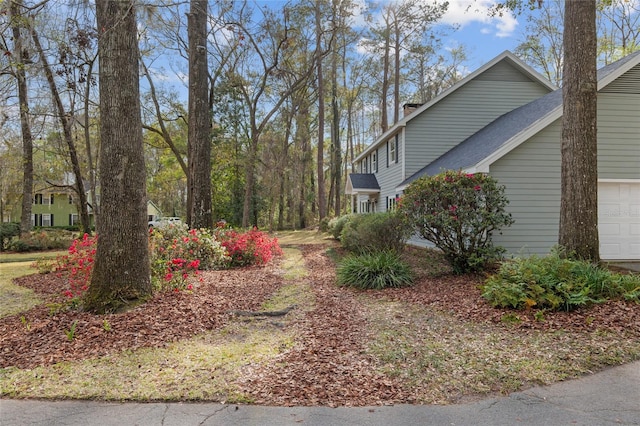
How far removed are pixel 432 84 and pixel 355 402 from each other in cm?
2923

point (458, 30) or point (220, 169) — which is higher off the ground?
point (458, 30)

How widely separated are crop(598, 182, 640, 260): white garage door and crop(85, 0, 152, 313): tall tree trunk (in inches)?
434

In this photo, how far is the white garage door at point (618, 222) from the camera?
10023 mm

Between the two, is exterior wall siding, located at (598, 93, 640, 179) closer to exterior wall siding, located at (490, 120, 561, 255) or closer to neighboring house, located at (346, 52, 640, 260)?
neighboring house, located at (346, 52, 640, 260)

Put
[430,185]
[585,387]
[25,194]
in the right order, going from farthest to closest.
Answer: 1. [25,194]
2. [430,185]
3. [585,387]

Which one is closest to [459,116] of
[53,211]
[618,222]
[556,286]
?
[618,222]

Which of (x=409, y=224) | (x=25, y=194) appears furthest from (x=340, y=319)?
(x=25, y=194)

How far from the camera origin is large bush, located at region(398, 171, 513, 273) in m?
7.62

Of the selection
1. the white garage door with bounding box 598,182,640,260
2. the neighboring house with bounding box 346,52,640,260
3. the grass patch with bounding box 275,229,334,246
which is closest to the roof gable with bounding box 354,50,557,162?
the neighboring house with bounding box 346,52,640,260

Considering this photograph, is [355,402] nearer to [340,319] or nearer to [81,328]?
[340,319]

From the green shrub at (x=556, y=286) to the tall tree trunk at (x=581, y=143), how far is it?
64 centimetres

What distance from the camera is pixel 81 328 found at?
14.7 feet

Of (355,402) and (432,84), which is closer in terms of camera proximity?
(355,402)

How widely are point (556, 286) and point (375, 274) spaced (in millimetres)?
3407
